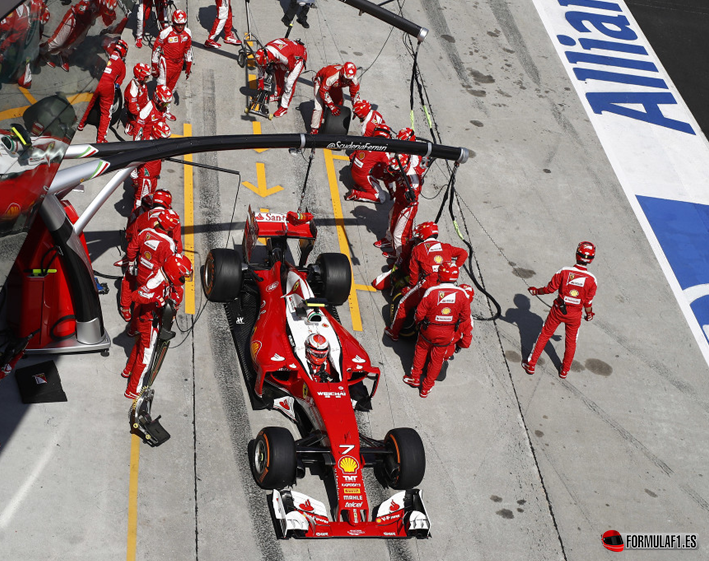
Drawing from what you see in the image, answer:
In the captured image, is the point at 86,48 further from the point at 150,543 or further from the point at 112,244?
the point at 150,543

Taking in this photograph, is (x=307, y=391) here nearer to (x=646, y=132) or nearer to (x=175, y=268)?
(x=175, y=268)

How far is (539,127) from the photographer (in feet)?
54.6

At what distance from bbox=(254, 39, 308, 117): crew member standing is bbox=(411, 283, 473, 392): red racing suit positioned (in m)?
6.01

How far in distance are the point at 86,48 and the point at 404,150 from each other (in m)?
3.66

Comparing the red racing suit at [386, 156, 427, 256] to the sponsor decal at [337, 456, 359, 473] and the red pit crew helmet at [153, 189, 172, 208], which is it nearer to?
the red pit crew helmet at [153, 189, 172, 208]

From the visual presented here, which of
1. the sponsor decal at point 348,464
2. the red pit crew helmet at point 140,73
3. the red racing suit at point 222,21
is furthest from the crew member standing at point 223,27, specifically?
the sponsor decal at point 348,464

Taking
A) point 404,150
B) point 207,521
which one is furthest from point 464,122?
point 207,521

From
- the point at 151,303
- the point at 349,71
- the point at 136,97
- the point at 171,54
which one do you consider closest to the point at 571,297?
the point at 151,303

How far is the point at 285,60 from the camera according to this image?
14.3 meters

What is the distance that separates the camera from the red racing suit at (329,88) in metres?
14.0

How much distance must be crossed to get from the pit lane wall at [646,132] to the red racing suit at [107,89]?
→ 8.71m

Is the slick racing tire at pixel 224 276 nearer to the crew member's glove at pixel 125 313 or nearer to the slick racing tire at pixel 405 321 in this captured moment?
the crew member's glove at pixel 125 313

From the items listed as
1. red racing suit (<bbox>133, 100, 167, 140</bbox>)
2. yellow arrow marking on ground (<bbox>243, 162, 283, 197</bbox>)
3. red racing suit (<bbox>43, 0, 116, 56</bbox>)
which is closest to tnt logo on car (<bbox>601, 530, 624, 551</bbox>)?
yellow arrow marking on ground (<bbox>243, 162, 283, 197</bbox>)

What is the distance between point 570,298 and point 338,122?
5753 mm
